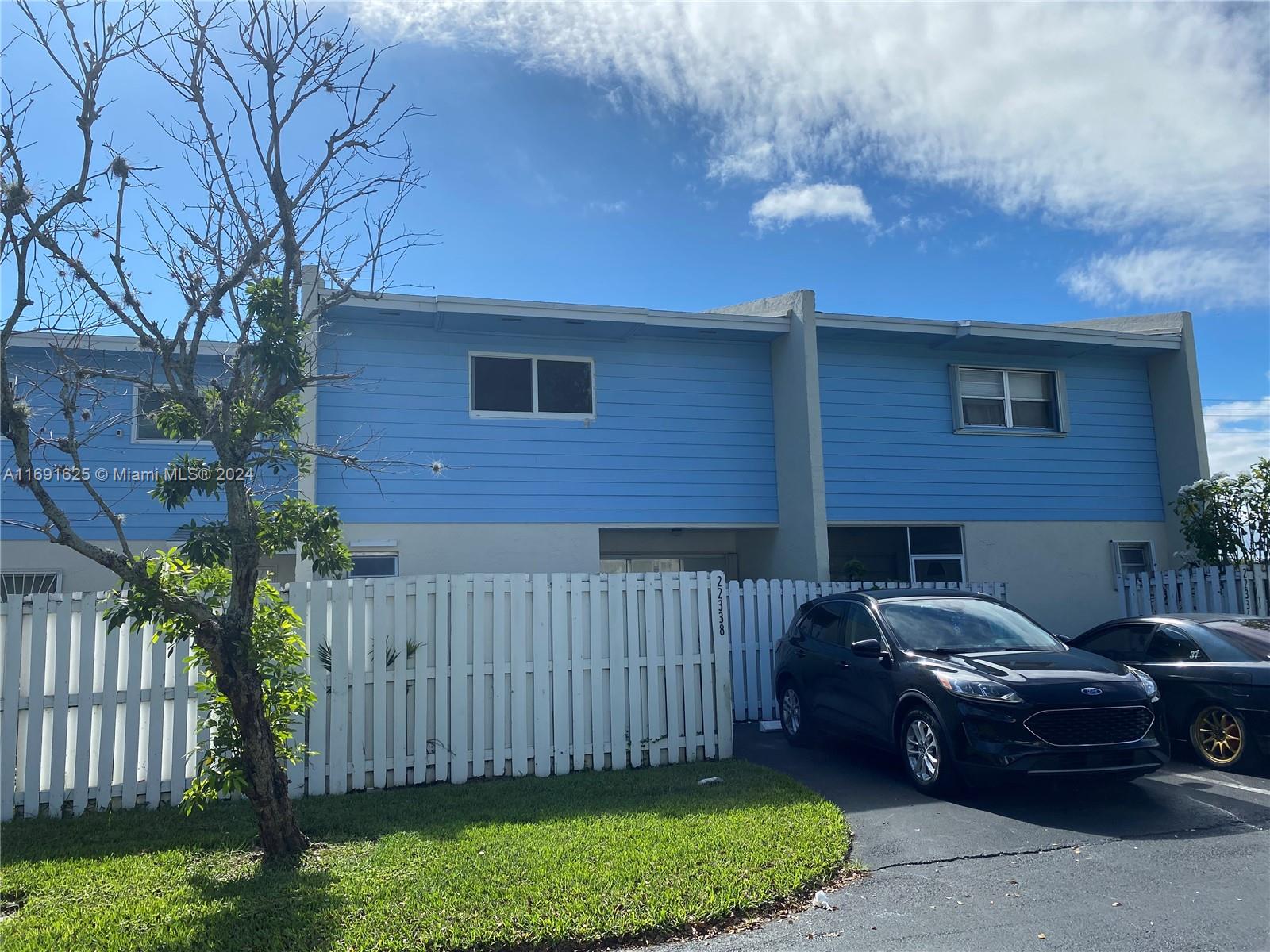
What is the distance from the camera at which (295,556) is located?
12297 millimetres

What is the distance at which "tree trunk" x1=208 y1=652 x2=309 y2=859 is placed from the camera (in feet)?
18.7

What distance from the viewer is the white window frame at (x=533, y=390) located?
1273cm

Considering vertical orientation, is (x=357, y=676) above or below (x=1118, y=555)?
below

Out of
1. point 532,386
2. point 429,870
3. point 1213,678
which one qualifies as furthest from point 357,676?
point 1213,678

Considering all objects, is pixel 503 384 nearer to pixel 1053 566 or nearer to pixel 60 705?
pixel 60 705

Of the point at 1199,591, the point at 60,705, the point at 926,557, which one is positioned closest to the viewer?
the point at 60,705

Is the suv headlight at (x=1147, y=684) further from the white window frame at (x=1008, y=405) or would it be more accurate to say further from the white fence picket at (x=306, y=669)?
the white window frame at (x=1008, y=405)

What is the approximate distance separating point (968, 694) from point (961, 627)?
4.76 feet

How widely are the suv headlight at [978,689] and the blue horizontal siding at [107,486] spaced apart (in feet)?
29.4

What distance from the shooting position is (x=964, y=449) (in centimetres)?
1455

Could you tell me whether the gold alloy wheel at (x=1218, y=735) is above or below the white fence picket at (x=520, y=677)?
below

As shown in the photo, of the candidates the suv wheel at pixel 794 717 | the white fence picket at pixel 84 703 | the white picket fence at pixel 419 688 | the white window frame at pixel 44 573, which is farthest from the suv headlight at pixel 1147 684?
the white window frame at pixel 44 573

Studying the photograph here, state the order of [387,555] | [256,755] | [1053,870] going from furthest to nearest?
[387,555], [256,755], [1053,870]

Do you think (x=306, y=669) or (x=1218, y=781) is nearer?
(x=1218, y=781)
